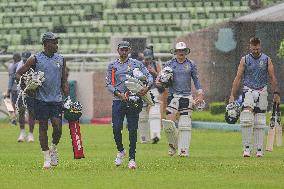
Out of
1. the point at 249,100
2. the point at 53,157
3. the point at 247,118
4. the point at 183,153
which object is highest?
the point at 249,100

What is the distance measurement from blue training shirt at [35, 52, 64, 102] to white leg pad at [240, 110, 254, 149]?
434 centimetres

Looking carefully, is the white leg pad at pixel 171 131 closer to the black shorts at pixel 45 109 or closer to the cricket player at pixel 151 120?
the black shorts at pixel 45 109

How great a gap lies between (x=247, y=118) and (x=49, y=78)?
4.55 meters

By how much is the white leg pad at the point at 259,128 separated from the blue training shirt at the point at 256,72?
0.58 metres

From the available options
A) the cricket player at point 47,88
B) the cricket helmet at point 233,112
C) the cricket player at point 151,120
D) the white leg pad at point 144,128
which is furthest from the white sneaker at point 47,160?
the white leg pad at point 144,128

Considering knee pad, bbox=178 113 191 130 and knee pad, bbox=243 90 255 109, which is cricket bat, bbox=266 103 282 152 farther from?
knee pad, bbox=178 113 191 130

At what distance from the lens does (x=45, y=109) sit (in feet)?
65.6

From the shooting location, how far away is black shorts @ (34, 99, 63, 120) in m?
20.0

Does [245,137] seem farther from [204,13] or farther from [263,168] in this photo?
[204,13]

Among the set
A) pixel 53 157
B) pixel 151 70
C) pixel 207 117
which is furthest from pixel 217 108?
pixel 53 157

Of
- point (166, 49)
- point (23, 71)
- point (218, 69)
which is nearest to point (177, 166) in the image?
point (23, 71)

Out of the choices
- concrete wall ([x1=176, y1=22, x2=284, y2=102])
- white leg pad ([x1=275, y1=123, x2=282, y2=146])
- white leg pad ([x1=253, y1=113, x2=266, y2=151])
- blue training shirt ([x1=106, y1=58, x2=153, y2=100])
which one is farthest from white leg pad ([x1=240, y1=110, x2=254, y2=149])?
concrete wall ([x1=176, y1=22, x2=284, y2=102])

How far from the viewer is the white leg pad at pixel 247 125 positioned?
22969 mm

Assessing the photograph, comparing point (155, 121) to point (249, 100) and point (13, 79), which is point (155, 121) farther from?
point (249, 100)
